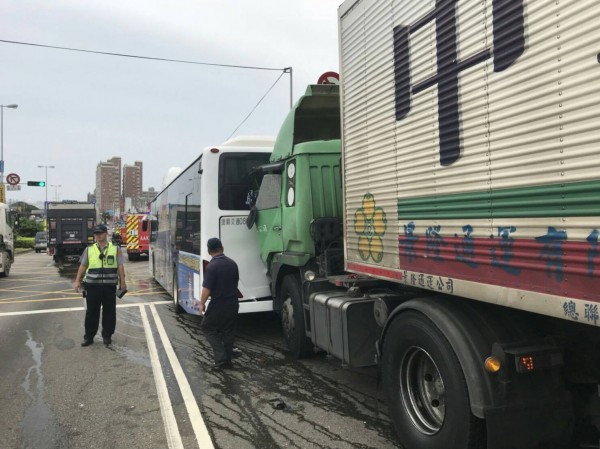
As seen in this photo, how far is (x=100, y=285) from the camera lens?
7051 mm

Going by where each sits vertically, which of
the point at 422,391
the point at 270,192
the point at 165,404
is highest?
the point at 270,192

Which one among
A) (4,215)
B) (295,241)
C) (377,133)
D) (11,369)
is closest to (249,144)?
(295,241)

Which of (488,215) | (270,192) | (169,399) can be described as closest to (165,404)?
(169,399)

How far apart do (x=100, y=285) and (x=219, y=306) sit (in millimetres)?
2361

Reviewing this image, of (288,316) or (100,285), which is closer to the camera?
(288,316)

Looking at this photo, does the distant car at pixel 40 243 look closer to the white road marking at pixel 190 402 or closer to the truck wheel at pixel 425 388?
the white road marking at pixel 190 402

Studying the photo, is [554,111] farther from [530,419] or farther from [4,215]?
[4,215]

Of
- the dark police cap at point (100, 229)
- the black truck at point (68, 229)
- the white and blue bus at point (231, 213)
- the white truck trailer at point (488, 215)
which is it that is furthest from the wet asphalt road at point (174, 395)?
the black truck at point (68, 229)

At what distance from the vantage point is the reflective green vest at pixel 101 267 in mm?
7055

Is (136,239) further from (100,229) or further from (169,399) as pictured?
(169,399)

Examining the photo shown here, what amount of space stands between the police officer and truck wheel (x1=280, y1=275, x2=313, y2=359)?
2.70 meters

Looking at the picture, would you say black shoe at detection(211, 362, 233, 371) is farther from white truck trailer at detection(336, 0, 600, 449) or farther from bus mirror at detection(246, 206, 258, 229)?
white truck trailer at detection(336, 0, 600, 449)

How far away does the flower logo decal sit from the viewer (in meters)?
3.78

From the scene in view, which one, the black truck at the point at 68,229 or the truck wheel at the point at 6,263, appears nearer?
the truck wheel at the point at 6,263
